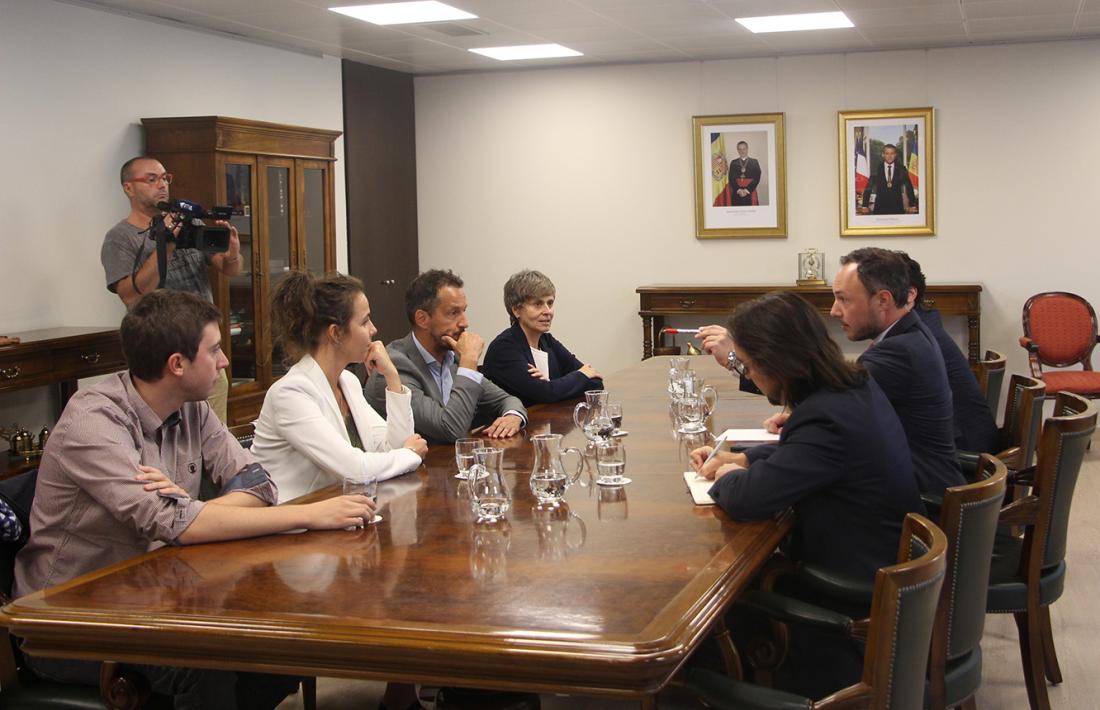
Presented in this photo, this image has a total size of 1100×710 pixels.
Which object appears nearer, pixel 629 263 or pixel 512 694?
pixel 512 694

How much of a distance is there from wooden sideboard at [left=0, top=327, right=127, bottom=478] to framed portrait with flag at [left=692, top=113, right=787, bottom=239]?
4968mm

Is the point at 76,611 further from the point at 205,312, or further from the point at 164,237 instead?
the point at 164,237

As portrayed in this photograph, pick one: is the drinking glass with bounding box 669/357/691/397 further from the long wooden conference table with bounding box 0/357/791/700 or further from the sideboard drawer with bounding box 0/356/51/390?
the sideboard drawer with bounding box 0/356/51/390

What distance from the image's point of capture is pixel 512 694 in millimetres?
2342

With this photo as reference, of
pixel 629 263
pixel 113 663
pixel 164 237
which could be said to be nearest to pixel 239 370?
pixel 164 237

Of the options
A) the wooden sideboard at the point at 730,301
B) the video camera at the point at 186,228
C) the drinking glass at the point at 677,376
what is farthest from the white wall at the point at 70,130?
the wooden sideboard at the point at 730,301

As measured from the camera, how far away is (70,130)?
251 inches

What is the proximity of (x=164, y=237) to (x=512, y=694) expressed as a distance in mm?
4118

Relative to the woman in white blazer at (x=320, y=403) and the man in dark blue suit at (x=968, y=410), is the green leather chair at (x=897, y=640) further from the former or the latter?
the man in dark blue suit at (x=968, y=410)

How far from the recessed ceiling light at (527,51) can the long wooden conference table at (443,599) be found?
6.19m

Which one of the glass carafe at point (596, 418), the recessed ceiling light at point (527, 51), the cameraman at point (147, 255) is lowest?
the glass carafe at point (596, 418)

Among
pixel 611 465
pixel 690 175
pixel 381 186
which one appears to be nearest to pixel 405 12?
pixel 381 186

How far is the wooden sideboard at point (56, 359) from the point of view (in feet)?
17.6

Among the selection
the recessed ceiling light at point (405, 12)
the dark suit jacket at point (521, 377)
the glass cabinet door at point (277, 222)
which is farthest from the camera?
the glass cabinet door at point (277, 222)
